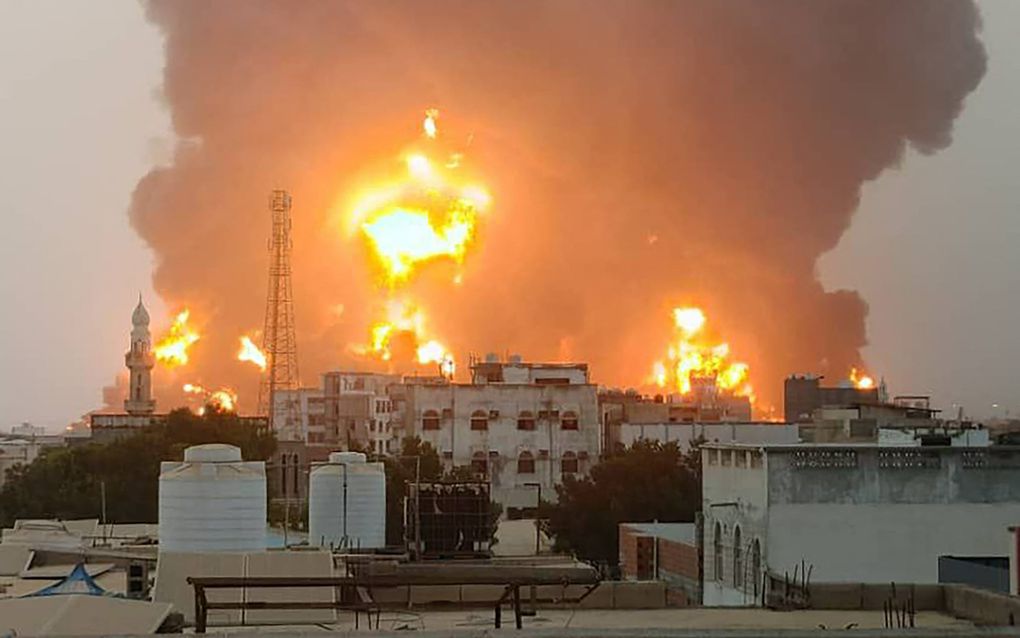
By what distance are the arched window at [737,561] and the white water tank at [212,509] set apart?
10.3 metres

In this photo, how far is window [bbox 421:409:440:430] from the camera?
277 feet

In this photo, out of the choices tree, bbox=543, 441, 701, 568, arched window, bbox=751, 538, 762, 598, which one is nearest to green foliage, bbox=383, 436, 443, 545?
tree, bbox=543, 441, 701, 568

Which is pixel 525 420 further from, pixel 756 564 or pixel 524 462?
pixel 756 564

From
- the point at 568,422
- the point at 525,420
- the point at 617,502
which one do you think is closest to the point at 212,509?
the point at 617,502

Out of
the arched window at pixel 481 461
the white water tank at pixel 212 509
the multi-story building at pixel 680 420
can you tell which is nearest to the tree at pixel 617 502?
the multi-story building at pixel 680 420

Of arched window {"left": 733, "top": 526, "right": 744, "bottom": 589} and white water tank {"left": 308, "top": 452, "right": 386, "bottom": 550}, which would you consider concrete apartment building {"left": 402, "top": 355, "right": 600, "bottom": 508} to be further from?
arched window {"left": 733, "top": 526, "right": 744, "bottom": 589}

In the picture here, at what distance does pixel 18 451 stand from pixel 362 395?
1058 inches

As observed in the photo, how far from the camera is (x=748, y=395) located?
370 ft

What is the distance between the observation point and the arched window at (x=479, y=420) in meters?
84.3

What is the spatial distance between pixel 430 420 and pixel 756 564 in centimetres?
5084

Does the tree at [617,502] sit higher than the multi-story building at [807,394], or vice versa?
the multi-story building at [807,394]

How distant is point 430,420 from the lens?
84.4 m

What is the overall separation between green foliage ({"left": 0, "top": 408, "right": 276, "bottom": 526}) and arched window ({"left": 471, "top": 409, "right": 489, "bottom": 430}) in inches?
533

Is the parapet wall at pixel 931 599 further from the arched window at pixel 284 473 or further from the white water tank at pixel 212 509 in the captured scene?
the arched window at pixel 284 473
